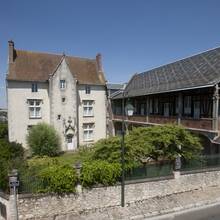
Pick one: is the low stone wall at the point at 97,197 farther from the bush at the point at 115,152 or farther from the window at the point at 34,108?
the window at the point at 34,108

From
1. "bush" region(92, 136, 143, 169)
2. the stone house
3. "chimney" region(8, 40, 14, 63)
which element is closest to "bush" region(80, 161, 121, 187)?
"bush" region(92, 136, 143, 169)

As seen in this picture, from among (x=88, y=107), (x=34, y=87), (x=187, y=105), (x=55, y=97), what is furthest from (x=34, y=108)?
(x=187, y=105)

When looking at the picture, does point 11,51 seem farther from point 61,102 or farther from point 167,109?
point 167,109

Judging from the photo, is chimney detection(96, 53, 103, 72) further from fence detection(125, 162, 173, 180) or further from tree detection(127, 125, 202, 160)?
fence detection(125, 162, 173, 180)

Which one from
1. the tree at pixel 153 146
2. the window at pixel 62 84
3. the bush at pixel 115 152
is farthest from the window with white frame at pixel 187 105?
the window at pixel 62 84

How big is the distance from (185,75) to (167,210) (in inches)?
535

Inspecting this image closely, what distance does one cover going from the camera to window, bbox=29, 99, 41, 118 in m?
27.2

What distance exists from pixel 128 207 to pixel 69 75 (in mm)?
19740

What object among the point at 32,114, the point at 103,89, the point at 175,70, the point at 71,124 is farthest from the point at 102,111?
the point at 175,70

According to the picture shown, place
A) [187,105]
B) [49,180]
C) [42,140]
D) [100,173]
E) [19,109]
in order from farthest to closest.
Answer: [19,109] → [42,140] → [187,105] → [100,173] → [49,180]

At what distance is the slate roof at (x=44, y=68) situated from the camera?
88.5 feet

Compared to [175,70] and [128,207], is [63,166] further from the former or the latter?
[175,70]

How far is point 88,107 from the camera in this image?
3066 cm

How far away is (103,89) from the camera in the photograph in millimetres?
31719
